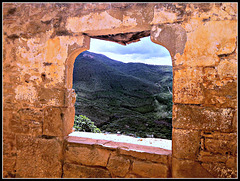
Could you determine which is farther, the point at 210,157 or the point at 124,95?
the point at 124,95

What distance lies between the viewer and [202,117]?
1.66 meters

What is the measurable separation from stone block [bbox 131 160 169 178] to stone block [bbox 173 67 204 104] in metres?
0.77

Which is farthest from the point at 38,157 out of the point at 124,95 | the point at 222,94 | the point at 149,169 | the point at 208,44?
the point at 124,95

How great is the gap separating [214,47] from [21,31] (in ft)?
8.40

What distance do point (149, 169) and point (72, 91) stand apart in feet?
4.70

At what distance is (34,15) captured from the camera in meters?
2.29

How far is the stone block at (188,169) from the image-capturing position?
5.38ft

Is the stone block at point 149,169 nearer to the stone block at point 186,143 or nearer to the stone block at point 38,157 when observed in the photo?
the stone block at point 186,143

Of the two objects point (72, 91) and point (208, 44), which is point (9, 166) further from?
point (208, 44)

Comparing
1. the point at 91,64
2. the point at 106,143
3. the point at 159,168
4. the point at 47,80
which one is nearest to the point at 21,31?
the point at 47,80

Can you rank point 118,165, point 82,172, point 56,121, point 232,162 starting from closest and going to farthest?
point 232,162 → point 118,165 → point 82,172 → point 56,121

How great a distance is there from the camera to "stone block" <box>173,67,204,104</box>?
1689 mm

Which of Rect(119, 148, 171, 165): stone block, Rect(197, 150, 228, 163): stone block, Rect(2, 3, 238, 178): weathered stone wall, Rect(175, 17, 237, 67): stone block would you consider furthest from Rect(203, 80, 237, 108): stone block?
Rect(119, 148, 171, 165): stone block

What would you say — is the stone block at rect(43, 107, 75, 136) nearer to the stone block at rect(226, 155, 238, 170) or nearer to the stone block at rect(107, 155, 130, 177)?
the stone block at rect(107, 155, 130, 177)
